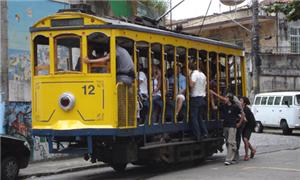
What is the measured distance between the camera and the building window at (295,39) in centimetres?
3733

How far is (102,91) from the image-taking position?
10.9 m

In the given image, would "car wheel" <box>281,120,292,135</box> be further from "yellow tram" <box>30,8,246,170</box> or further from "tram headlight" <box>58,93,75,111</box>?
"tram headlight" <box>58,93,75,111</box>

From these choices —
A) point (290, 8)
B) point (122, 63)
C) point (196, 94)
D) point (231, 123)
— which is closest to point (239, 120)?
point (231, 123)

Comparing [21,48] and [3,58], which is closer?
[3,58]

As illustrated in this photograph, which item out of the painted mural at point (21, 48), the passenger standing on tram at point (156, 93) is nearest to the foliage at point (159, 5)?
the painted mural at point (21, 48)

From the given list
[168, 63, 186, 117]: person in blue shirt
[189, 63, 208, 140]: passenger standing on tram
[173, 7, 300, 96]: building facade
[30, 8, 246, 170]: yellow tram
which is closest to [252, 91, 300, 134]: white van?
[173, 7, 300, 96]: building facade

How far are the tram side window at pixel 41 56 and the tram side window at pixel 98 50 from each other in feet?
3.23

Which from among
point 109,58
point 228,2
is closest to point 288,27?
point 228,2

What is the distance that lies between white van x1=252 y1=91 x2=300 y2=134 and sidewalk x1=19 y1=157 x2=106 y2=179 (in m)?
12.9

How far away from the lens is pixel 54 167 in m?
14.5

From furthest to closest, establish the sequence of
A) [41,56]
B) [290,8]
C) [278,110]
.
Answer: [278,110]
[290,8]
[41,56]

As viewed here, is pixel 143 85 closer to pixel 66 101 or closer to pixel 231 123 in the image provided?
pixel 66 101

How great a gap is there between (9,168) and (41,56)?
8.38 feet

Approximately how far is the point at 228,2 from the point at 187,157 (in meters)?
26.3
